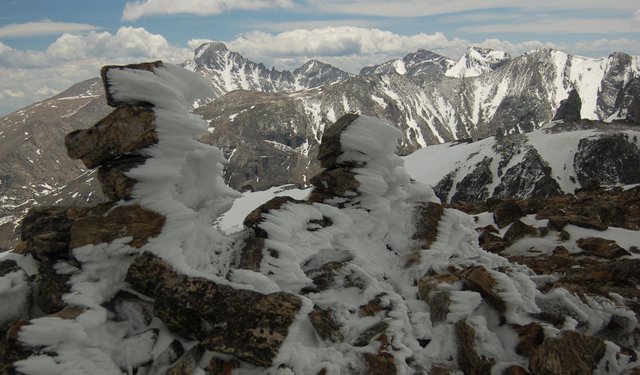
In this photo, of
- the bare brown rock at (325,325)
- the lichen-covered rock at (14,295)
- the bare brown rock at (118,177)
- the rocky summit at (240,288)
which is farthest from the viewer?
the bare brown rock at (118,177)

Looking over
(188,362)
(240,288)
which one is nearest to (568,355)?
(240,288)

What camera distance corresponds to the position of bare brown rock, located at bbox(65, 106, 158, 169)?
50.8 feet

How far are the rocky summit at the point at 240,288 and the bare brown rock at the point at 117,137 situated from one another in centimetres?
5

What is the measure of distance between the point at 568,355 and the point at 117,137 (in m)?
16.6

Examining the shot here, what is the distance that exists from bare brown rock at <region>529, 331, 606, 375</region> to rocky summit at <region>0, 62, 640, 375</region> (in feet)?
0.13

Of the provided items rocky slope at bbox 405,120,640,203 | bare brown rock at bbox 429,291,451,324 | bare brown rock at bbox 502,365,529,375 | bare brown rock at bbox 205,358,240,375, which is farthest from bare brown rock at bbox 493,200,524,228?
rocky slope at bbox 405,120,640,203

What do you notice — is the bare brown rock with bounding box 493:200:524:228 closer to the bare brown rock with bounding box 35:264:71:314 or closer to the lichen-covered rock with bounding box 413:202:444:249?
the lichen-covered rock with bounding box 413:202:444:249

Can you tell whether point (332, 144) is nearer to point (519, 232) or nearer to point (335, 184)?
point (335, 184)

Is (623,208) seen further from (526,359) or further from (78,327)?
(78,327)

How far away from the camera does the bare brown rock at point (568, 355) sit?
12508 mm

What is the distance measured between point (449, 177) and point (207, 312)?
135245 mm

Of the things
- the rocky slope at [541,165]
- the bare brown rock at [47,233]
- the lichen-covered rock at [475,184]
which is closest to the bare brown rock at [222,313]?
the bare brown rock at [47,233]

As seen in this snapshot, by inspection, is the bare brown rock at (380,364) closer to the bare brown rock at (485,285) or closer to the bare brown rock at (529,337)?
the bare brown rock at (529,337)

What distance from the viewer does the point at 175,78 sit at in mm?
17438
